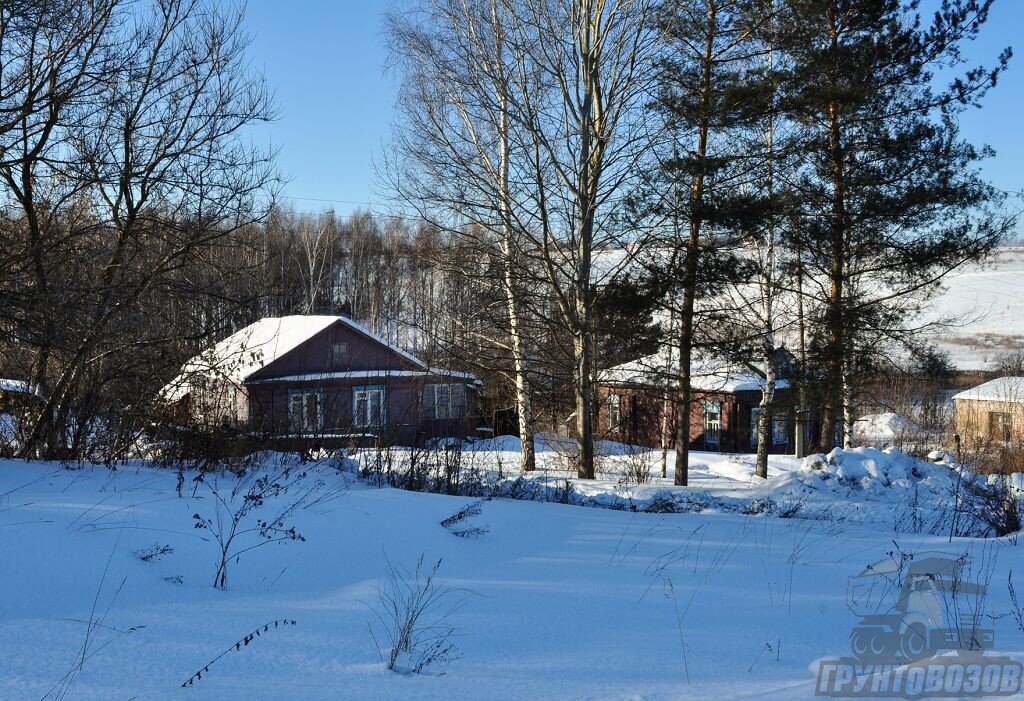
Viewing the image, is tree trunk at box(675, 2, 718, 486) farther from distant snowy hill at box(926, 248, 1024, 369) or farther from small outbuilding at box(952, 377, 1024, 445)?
distant snowy hill at box(926, 248, 1024, 369)

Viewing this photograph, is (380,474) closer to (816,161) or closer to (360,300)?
(816,161)

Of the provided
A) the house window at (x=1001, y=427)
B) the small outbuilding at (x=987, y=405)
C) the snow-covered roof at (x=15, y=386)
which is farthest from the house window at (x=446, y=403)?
the small outbuilding at (x=987, y=405)

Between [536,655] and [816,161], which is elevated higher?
[816,161]

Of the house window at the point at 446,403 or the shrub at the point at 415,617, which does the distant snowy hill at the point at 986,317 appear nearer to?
the house window at the point at 446,403

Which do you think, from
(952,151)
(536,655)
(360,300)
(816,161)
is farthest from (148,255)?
(360,300)

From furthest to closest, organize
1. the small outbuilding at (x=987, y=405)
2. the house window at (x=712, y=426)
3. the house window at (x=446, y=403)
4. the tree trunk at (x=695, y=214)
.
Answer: the house window at (x=712, y=426) → the small outbuilding at (x=987, y=405) → the tree trunk at (x=695, y=214) → the house window at (x=446, y=403)

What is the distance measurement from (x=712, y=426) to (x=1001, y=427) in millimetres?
10608

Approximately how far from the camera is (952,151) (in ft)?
56.6

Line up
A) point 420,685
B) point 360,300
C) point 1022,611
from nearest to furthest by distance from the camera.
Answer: point 420,685, point 1022,611, point 360,300

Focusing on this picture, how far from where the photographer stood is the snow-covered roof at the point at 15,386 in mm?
9391

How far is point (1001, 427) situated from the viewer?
30000mm

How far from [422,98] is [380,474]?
1174 centimetres

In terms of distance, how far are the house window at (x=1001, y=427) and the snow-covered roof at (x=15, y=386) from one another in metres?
23.4

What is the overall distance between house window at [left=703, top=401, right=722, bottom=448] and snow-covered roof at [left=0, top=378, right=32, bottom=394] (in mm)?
29705
